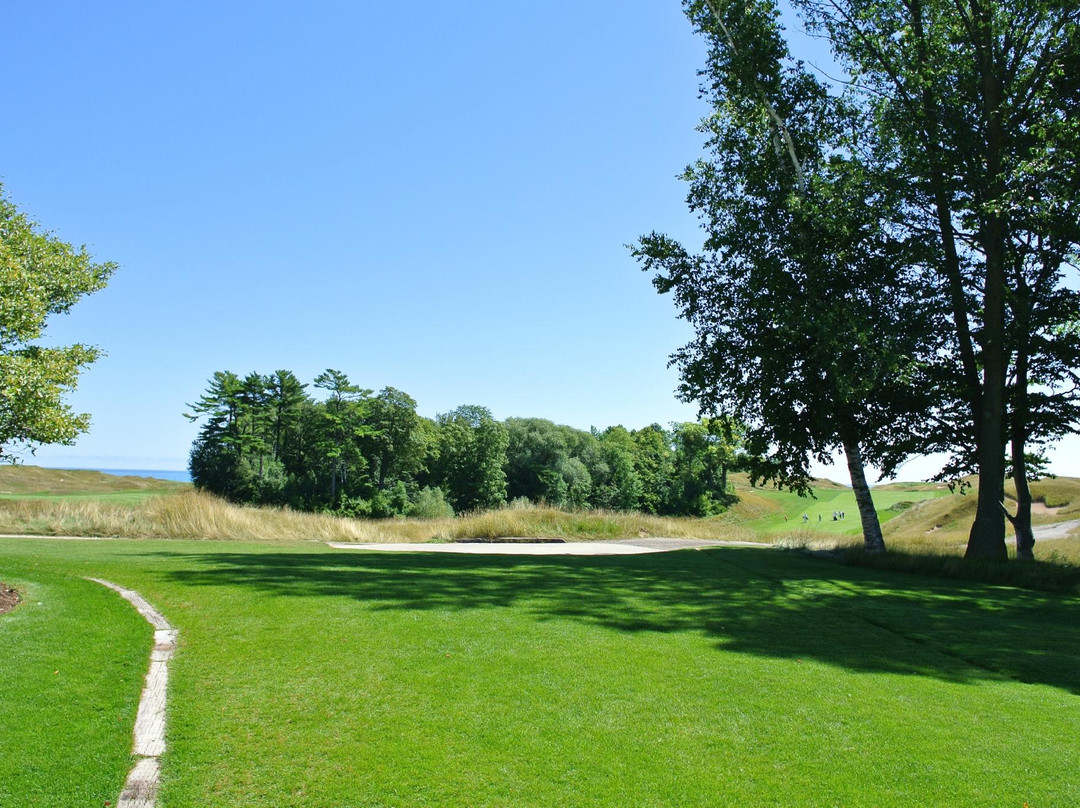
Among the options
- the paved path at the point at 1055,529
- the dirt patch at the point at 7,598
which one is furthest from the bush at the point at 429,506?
the dirt patch at the point at 7,598

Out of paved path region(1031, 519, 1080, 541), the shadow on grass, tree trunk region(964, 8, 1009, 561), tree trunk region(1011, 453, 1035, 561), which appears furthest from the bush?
tree trunk region(964, 8, 1009, 561)

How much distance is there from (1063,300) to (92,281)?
2084 cm

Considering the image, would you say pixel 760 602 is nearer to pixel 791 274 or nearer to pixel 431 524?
pixel 791 274

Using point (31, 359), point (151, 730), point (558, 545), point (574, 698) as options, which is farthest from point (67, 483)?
point (574, 698)

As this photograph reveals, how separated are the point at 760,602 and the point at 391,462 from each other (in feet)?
221

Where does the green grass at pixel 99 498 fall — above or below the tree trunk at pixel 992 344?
below

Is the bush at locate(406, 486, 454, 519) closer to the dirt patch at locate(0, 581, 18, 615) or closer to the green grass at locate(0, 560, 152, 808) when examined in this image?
the dirt patch at locate(0, 581, 18, 615)

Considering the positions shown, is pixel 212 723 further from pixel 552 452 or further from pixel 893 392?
pixel 552 452

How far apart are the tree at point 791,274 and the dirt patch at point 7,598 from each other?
44.4 ft

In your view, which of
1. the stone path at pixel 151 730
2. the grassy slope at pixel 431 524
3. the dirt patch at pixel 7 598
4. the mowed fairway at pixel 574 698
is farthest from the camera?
the grassy slope at pixel 431 524

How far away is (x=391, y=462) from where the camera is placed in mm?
74125

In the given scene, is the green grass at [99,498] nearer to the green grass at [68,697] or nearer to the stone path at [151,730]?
the green grass at [68,697]

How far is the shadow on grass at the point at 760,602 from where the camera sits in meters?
6.59

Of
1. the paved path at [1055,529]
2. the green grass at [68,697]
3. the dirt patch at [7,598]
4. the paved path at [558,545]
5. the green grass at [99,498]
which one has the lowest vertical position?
the paved path at [558,545]
